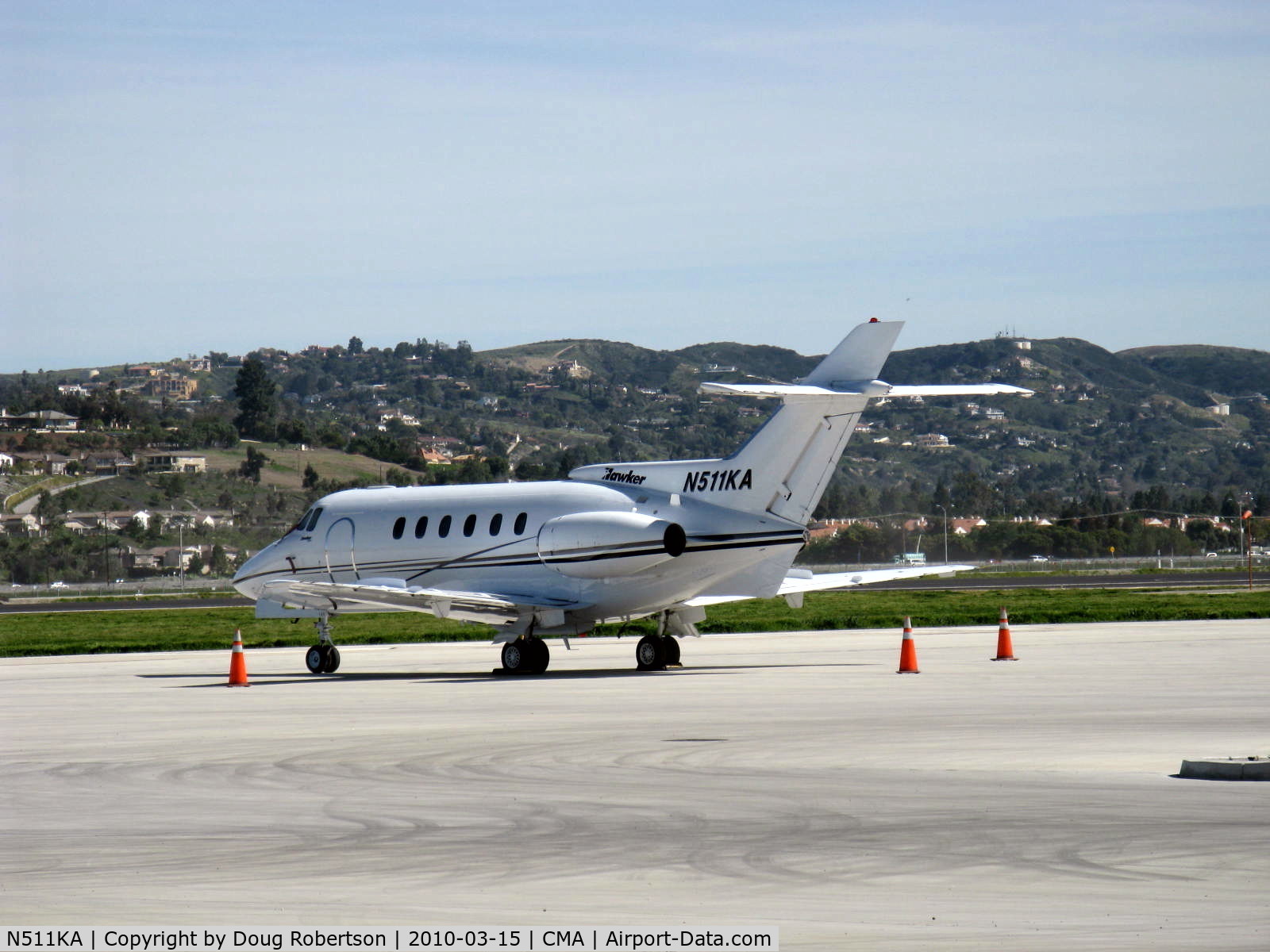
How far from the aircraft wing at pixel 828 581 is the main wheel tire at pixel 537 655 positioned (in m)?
2.60

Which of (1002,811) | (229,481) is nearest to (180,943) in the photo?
(1002,811)

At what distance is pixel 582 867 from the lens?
1039cm

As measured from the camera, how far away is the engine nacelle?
93.9 feet

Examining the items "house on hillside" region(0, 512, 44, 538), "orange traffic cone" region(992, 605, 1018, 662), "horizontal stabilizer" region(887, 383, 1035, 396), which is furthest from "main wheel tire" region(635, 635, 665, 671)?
"house on hillside" region(0, 512, 44, 538)

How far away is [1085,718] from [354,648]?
25307 mm

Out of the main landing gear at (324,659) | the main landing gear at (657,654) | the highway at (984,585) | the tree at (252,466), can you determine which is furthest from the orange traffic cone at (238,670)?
the tree at (252,466)

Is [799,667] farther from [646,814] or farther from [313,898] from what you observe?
[313,898]

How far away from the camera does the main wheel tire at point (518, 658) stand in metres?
30.0

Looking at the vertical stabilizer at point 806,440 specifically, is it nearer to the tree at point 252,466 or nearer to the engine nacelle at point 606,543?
the engine nacelle at point 606,543

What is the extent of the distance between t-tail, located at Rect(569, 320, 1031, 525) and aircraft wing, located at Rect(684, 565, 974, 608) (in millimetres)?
1852

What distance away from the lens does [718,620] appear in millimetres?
48125

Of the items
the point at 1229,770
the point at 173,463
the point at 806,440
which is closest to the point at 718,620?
the point at 806,440

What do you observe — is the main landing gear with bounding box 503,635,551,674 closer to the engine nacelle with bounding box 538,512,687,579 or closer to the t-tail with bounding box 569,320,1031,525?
the engine nacelle with bounding box 538,512,687,579

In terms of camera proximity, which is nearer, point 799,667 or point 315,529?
point 799,667
